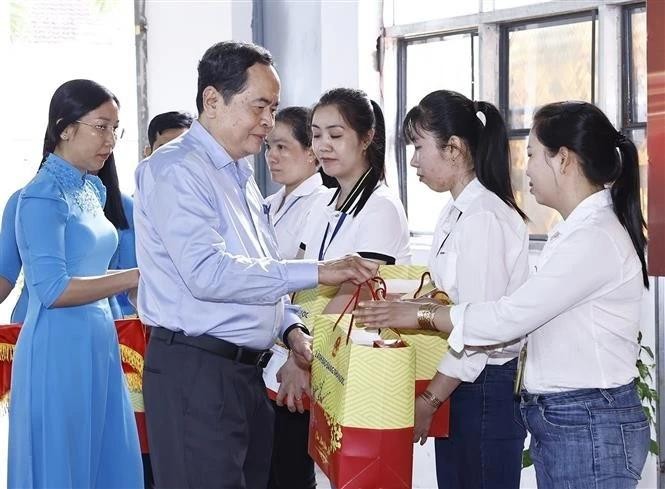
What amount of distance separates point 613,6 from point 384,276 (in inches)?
68.3

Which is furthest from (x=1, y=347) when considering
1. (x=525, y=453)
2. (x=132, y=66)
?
(x=132, y=66)

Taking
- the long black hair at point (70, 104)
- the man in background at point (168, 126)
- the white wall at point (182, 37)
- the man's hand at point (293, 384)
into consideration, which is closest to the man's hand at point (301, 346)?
the man's hand at point (293, 384)

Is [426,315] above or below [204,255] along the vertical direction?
below

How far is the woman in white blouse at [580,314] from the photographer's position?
6.85 ft

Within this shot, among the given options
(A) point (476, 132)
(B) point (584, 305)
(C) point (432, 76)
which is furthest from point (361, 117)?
(C) point (432, 76)

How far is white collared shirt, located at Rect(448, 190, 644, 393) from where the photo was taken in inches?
82.1

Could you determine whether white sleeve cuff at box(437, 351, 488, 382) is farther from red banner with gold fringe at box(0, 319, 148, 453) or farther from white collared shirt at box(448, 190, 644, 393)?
red banner with gold fringe at box(0, 319, 148, 453)

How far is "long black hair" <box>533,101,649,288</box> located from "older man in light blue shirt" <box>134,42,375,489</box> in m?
0.50

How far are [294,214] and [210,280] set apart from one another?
124cm

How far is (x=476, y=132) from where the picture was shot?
2578mm

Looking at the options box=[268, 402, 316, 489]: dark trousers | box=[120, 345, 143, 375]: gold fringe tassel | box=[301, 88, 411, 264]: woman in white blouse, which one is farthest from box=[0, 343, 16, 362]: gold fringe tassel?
box=[301, 88, 411, 264]: woman in white blouse

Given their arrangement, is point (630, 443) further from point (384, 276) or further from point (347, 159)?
point (347, 159)

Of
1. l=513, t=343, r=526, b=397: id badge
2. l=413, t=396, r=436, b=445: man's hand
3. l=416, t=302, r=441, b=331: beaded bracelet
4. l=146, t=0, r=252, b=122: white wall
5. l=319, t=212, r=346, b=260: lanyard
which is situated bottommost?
l=413, t=396, r=436, b=445: man's hand

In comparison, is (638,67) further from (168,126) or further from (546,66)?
(168,126)
